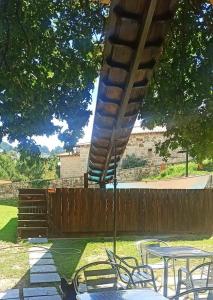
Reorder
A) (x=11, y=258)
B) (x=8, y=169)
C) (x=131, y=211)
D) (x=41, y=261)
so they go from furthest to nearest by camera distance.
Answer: (x=8, y=169), (x=131, y=211), (x=11, y=258), (x=41, y=261)

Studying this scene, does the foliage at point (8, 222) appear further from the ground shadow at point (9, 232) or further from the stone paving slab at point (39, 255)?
the stone paving slab at point (39, 255)

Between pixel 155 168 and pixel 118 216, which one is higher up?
pixel 155 168

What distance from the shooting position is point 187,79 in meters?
8.02

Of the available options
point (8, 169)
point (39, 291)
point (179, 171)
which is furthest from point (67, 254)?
point (8, 169)

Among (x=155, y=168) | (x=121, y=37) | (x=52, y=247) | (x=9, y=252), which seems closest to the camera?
(x=121, y=37)

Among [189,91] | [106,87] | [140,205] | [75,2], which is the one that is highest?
[75,2]

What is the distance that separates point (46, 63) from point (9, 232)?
25.8 ft

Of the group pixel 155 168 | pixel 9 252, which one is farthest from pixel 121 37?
pixel 155 168

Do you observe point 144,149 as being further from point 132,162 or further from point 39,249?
point 39,249

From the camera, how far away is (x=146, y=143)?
112ft

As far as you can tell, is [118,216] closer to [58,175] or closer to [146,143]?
[146,143]

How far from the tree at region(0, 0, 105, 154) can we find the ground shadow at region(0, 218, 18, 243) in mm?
4931

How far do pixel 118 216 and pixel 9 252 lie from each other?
4.60 m

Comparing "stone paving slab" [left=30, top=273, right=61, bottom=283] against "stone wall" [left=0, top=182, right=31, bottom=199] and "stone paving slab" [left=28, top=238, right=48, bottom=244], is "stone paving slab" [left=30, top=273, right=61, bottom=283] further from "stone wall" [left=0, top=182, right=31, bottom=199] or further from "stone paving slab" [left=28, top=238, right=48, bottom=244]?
"stone wall" [left=0, top=182, right=31, bottom=199]
